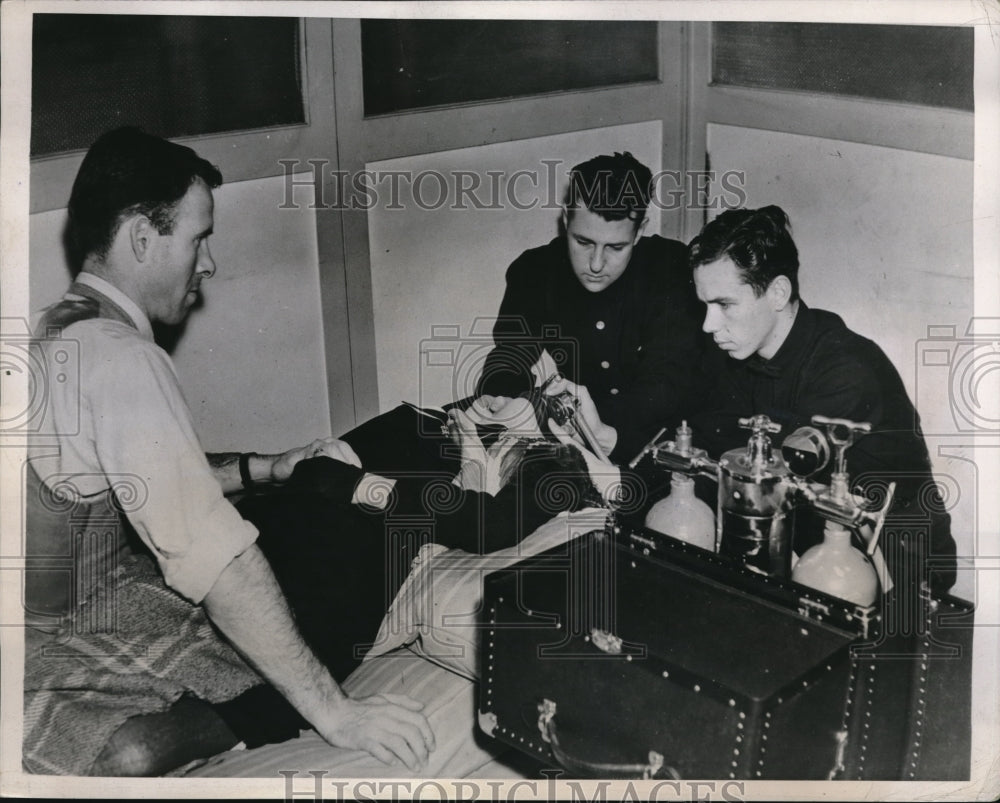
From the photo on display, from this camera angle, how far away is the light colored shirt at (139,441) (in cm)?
109

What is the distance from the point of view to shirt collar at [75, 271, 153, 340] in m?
1.09

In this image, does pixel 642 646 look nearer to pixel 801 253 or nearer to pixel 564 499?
pixel 564 499

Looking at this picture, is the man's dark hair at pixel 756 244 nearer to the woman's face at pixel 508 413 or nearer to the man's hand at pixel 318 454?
the woman's face at pixel 508 413

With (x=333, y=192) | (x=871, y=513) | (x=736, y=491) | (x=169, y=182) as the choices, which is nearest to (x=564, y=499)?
(x=736, y=491)

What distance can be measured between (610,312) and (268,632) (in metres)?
0.57

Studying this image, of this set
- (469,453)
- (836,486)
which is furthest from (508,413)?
(836,486)

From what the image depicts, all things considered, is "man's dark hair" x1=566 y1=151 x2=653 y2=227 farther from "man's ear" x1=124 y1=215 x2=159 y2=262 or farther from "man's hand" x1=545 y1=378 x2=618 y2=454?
"man's ear" x1=124 y1=215 x2=159 y2=262

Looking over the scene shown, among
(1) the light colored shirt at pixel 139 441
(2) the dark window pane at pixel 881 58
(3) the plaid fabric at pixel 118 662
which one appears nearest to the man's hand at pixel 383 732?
(3) the plaid fabric at pixel 118 662

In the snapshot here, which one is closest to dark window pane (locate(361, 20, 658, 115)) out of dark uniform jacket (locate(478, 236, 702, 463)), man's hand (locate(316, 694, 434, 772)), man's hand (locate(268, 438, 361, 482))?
dark uniform jacket (locate(478, 236, 702, 463))

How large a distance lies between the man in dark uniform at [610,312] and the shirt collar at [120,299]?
1.32 feet

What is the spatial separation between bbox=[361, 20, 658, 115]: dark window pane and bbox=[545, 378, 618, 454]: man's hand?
0.37 metres

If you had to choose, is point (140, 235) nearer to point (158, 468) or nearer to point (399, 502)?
point (158, 468)

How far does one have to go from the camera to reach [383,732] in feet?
3.78

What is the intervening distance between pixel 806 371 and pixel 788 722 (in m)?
0.43
